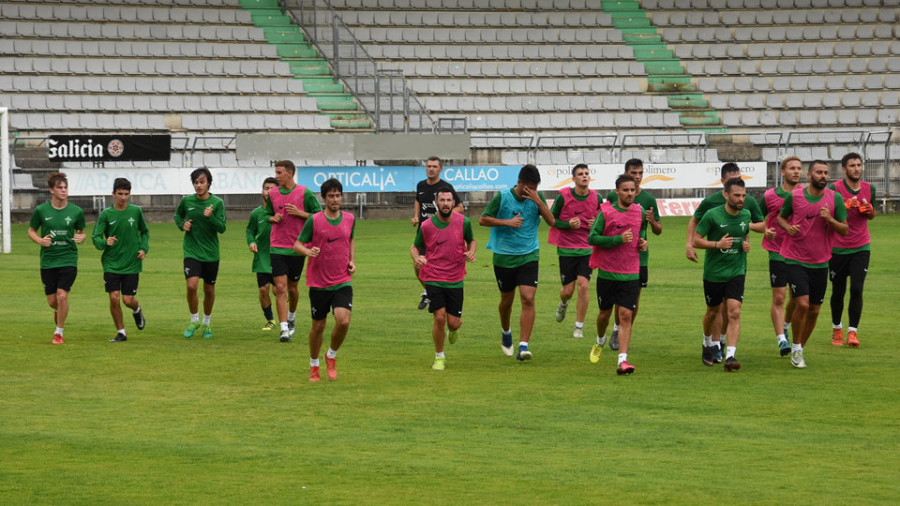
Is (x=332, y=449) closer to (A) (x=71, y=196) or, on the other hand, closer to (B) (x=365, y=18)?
(A) (x=71, y=196)

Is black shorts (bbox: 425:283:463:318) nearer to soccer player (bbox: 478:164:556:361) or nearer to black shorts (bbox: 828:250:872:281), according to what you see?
soccer player (bbox: 478:164:556:361)

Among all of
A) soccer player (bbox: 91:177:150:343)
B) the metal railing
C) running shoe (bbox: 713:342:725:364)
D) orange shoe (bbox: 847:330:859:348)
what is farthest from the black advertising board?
running shoe (bbox: 713:342:725:364)

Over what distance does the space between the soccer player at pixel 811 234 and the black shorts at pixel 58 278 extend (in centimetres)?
841

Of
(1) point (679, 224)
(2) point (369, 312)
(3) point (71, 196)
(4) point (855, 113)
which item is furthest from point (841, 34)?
(2) point (369, 312)

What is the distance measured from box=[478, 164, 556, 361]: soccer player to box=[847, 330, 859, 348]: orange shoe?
378cm

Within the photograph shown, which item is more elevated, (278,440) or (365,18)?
(365,18)

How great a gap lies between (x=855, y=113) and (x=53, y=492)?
40465 mm

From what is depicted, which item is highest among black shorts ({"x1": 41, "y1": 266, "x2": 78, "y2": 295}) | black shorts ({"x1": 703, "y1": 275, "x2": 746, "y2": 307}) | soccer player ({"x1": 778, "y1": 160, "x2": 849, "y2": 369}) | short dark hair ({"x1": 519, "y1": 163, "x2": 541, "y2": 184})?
short dark hair ({"x1": 519, "y1": 163, "x2": 541, "y2": 184})

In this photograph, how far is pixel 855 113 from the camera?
43.7 meters

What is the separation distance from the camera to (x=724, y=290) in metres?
12.4

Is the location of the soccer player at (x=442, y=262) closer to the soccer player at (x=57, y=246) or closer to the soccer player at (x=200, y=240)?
the soccer player at (x=200, y=240)

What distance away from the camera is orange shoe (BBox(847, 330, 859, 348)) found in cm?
1407

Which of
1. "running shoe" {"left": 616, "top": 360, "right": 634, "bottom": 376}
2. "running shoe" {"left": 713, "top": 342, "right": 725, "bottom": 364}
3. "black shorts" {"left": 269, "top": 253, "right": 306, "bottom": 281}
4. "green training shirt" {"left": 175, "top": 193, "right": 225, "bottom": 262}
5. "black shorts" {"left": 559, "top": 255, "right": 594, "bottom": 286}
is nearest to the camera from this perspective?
"running shoe" {"left": 616, "top": 360, "right": 634, "bottom": 376}

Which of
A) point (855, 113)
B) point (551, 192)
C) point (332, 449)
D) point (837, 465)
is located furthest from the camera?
point (855, 113)
